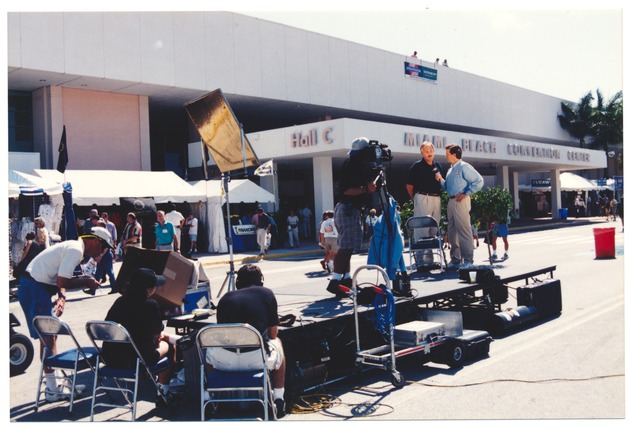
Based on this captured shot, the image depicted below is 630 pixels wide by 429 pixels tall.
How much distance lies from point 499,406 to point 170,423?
254 centimetres

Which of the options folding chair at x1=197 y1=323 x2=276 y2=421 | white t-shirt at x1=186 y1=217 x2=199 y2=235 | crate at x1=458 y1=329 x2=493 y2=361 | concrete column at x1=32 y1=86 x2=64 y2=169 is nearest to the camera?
folding chair at x1=197 y1=323 x2=276 y2=421

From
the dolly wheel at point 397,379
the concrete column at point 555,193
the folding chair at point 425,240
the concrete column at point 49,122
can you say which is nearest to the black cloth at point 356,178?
the dolly wheel at point 397,379

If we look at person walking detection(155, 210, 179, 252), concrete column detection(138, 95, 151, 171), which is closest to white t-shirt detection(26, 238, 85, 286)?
person walking detection(155, 210, 179, 252)

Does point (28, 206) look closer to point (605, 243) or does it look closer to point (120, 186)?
point (120, 186)

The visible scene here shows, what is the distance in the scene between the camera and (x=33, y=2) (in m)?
8.09

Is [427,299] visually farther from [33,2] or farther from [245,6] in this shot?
[33,2]

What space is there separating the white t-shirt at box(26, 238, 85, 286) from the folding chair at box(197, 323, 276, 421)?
5.96ft

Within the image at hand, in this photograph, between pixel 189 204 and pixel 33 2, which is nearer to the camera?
pixel 33 2

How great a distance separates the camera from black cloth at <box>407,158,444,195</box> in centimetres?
901

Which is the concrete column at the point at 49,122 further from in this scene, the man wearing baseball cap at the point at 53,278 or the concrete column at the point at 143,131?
the man wearing baseball cap at the point at 53,278

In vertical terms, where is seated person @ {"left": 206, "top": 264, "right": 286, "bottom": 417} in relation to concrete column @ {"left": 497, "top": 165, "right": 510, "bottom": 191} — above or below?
below

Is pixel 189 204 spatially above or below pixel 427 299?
above

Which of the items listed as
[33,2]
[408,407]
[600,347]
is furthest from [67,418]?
[33,2]

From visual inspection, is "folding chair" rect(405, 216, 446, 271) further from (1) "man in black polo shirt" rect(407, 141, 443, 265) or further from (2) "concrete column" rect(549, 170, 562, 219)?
(2) "concrete column" rect(549, 170, 562, 219)
